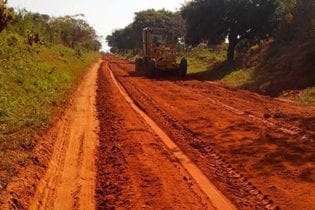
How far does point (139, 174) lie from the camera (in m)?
7.84

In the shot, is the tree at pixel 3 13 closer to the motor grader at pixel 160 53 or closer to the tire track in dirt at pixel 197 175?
the tire track in dirt at pixel 197 175

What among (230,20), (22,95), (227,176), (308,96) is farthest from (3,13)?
(230,20)

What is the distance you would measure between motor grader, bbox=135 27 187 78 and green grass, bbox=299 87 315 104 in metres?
10.6

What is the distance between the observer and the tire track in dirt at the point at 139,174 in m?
6.59

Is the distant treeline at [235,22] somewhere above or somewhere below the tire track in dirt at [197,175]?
above

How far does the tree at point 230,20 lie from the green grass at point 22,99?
1191 cm

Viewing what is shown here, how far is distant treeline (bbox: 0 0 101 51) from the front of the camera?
773 inches

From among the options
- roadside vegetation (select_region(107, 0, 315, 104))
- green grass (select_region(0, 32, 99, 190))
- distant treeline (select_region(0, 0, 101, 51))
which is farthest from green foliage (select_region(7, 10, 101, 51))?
roadside vegetation (select_region(107, 0, 315, 104))

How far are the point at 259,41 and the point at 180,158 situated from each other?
883 inches

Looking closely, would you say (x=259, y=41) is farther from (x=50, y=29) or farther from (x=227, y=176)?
(x=227, y=176)

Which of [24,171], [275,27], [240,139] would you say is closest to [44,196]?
[24,171]

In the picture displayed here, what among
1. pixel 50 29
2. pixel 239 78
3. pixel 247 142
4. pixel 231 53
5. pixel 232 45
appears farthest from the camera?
pixel 50 29

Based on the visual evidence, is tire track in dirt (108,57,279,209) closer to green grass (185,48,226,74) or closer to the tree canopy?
the tree canopy

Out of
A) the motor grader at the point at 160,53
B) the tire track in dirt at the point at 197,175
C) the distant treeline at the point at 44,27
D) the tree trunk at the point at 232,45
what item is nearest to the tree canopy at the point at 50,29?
the distant treeline at the point at 44,27
